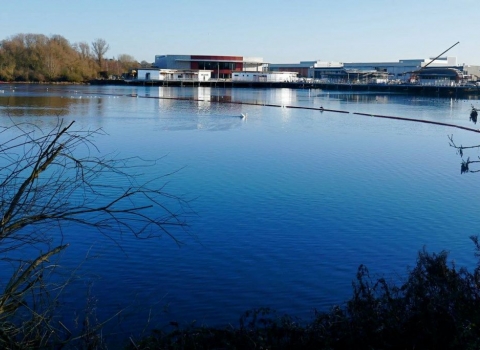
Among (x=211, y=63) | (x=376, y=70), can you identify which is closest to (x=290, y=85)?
(x=211, y=63)

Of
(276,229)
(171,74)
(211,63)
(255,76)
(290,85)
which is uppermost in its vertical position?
(211,63)

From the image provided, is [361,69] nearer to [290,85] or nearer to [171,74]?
[290,85]

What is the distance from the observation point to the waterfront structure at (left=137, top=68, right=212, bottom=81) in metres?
77.9

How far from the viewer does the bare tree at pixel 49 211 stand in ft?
11.7

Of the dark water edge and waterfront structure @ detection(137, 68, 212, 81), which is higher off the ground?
waterfront structure @ detection(137, 68, 212, 81)

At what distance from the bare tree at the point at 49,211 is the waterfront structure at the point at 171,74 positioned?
59575 millimetres

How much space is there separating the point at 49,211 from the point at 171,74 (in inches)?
2995

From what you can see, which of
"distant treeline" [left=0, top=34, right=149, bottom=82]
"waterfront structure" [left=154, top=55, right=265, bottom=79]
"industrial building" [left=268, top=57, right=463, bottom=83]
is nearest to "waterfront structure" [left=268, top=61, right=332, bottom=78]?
"industrial building" [left=268, top=57, right=463, bottom=83]

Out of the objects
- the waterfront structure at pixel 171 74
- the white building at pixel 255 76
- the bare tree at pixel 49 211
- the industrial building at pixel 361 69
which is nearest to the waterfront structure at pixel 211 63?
the white building at pixel 255 76

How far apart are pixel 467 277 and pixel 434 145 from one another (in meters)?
16.2

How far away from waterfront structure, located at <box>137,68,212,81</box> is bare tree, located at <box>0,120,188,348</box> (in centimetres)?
5958

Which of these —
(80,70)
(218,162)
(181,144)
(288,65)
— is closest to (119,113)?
(181,144)

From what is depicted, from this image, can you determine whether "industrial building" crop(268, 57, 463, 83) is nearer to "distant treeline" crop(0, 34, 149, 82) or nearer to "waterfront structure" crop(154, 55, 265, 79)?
"waterfront structure" crop(154, 55, 265, 79)

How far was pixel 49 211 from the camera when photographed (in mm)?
4258
